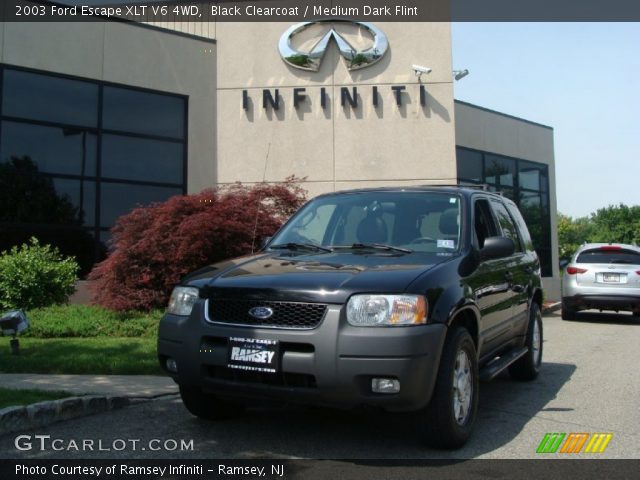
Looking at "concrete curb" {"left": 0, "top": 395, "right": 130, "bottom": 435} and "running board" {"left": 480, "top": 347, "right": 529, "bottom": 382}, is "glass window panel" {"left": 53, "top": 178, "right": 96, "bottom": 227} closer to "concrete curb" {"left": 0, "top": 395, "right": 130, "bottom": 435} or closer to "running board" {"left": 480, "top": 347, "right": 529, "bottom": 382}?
"concrete curb" {"left": 0, "top": 395, "right": 130, "bottom": 435}

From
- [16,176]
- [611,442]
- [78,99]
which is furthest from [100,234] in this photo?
[611,442]

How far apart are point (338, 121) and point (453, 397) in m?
11.5

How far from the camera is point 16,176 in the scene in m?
13.1

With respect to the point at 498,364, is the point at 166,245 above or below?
above

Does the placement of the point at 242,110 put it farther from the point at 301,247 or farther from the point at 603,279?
the point at 301,247

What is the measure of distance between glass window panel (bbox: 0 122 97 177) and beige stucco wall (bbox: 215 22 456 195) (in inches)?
121

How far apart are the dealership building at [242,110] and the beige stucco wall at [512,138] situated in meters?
Answer: 4.02

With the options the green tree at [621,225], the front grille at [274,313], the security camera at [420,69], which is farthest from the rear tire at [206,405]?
the green tree at [621,225]

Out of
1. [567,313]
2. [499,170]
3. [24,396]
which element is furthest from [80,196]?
[499,170]

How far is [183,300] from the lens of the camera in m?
4.31

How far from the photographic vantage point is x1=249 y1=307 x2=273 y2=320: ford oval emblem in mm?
3861

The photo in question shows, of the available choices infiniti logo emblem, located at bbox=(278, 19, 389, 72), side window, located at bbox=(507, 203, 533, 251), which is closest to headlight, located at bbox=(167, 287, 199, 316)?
side window, located at bbox=(507, 203, 533, 251)

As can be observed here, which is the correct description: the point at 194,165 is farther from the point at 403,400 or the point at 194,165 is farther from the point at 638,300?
the point at 403,400

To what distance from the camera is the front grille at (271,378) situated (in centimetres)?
374
